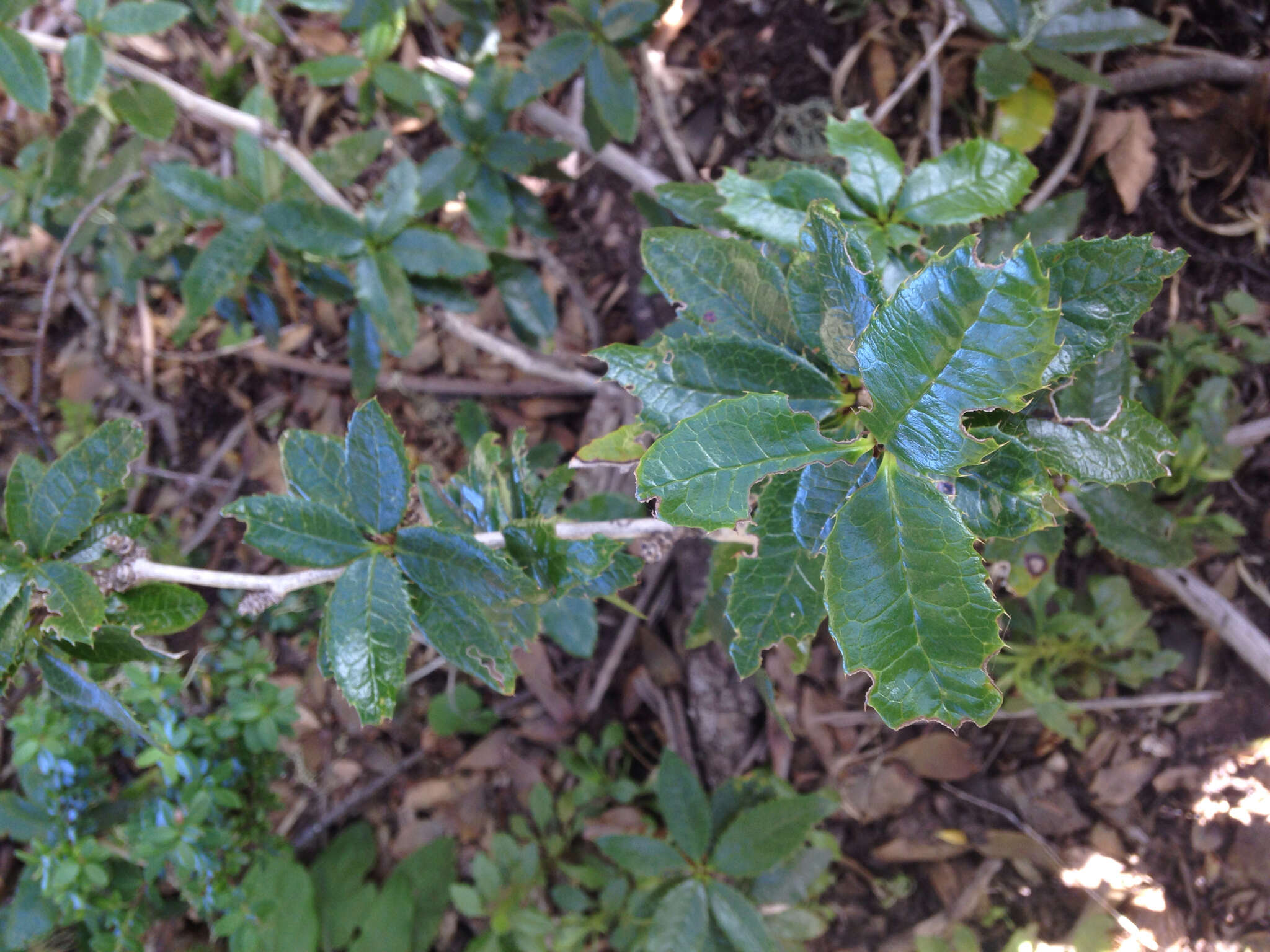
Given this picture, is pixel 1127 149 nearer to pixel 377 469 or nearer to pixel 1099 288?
pixel 1099 288

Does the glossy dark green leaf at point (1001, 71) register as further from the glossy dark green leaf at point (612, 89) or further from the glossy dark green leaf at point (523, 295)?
the glossy dark green leaf at point (523, 295)

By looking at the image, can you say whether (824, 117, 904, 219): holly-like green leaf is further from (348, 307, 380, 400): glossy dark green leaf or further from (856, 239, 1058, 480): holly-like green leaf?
(348, 307, 380, 400): glossy dark green leaf

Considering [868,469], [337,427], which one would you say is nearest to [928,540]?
[868,469]

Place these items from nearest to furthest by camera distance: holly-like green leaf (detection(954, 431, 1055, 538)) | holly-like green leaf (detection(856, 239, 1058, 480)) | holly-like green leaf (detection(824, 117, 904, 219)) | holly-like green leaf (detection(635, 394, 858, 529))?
holly-like green leaf (detection(856, 239, 1058, 480)) < holly-like green leaf (detection(635, 394, 858, 529)) < holly-like green leaf (detection(954, 431, 1055, 538)) < holly-like green leaf (detection(824, 117, 904, 219))

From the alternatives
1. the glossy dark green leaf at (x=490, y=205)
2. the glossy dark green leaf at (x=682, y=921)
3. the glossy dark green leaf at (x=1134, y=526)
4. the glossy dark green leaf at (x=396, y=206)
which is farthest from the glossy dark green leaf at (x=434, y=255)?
the glossy dark green leaf at (x=682, y=921)

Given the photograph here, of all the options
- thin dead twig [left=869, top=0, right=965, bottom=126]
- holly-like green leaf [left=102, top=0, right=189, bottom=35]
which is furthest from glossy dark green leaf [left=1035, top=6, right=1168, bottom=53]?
holly-like green leaf [left=102, top=0, right=189, bottom=35]

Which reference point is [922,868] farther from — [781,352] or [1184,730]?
[781,352]
